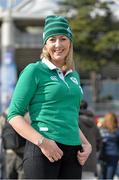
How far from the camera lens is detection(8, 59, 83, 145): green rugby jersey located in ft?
9.63

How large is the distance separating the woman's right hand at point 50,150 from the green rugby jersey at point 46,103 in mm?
60

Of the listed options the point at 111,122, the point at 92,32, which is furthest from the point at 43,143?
the point at 92,32

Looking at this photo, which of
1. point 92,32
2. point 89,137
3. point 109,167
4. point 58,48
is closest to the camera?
point 58,48

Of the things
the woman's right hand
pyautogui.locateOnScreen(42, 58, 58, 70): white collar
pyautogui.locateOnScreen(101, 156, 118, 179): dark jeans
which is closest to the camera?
the woman's right hand

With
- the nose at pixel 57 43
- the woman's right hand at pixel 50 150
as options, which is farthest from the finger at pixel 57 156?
the nose at pixel 57 43

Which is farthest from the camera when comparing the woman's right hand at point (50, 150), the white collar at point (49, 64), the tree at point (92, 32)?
the tree at point (92, 32)

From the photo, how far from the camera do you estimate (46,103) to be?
295 centimetres

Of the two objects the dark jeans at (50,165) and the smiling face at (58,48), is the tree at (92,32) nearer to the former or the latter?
the smiling face at (58,48)

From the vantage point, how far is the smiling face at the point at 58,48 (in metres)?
3.06

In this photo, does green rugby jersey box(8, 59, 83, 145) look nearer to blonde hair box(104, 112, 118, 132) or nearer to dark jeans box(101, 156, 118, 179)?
blonde hair box(104, 112, 118, 132)

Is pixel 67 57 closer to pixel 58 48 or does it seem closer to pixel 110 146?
pixel 58 48

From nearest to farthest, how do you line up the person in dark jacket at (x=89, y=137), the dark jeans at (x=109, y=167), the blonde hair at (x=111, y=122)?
the person in dark jacket at (x=89, y=137) < the blonde hair at (x=111, y=122) < the dark jeans at (x=109, y=167)

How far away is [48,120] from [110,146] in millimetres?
6758

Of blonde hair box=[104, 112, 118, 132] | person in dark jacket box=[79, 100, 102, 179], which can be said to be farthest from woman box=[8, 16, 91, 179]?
blonde hair box=[104, 112, 118, 132]
